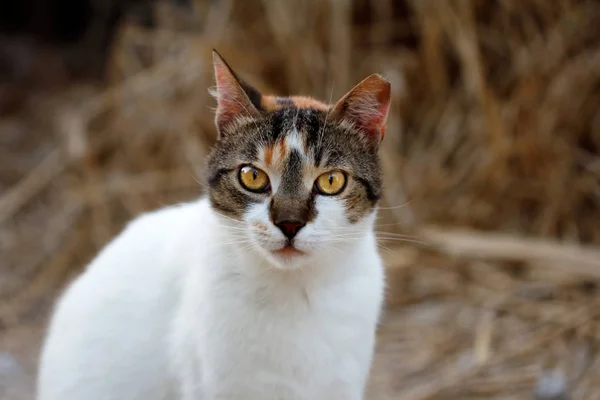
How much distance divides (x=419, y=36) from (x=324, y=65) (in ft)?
1.85

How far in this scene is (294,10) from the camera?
343 cm

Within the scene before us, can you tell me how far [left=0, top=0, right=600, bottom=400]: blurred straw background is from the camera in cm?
270

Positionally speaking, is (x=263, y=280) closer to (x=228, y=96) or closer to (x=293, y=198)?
(x=293, y=198)

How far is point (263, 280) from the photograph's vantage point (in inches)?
64.0

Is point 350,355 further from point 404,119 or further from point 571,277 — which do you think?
→ point 404,119

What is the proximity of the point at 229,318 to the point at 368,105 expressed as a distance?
55cm

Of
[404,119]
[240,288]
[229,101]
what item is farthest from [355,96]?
[404,119]

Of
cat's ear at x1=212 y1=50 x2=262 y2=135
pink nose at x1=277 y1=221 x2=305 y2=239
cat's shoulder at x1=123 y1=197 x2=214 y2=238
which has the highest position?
cat's ear at x1=212 y1=50 x2=262 y2=135

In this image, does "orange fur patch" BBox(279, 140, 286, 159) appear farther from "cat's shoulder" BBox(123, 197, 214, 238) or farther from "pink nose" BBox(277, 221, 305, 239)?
"cat's shoulder" BBox(123, 197, 214, 238)

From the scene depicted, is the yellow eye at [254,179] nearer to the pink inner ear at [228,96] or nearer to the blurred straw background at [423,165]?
the pink inner ear at [228,96]

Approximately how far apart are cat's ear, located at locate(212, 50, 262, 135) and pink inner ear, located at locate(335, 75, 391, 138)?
187 mm

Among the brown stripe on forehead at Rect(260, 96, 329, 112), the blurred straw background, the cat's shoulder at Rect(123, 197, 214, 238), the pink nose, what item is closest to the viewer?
the pink nose

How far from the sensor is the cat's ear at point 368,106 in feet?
5.11

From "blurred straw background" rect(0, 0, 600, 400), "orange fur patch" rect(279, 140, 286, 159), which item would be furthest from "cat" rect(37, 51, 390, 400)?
"blurred straw background" rect(0, 0, 600, 400)
